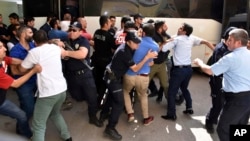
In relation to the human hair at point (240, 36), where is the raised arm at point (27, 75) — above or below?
below

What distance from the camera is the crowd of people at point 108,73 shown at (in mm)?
3211

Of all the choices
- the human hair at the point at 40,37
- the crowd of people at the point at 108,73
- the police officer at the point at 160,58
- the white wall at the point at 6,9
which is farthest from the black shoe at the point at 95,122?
the white wall at the point at 6,9

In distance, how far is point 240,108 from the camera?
10.5ft

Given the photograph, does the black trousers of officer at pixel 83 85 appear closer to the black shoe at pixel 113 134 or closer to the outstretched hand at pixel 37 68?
the black shoe at pixel 113 134

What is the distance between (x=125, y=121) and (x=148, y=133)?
581 millimetres

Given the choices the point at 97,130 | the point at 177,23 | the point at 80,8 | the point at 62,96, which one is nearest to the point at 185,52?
the point at 97,130

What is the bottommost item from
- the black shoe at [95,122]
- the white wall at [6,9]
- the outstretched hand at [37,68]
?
the black shoe at [95,122]

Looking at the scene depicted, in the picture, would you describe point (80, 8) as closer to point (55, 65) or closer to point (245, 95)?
point (55, 65)

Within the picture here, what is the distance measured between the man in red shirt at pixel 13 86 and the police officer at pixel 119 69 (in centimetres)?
116

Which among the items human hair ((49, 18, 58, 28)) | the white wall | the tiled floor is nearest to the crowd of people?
the tiled floor

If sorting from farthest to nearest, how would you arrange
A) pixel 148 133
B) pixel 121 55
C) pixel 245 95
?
pixel 148 133 → pixel 121 55 → pixel 245 95

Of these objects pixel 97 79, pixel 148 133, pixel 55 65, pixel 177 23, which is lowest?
pixel 148 133

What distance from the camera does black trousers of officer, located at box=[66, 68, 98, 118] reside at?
166 inches

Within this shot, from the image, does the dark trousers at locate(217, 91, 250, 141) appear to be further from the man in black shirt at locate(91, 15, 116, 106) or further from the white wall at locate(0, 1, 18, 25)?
the white wall at locate(0, 1, 18, 25)
